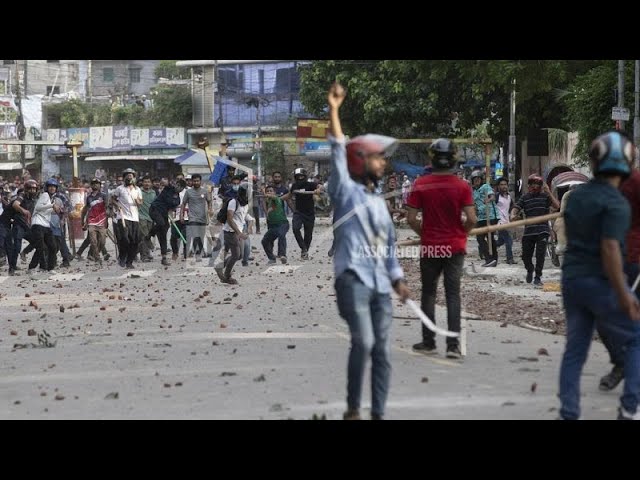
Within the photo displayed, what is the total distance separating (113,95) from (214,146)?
769 inches

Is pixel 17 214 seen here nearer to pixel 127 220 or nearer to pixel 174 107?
pixel 127 220

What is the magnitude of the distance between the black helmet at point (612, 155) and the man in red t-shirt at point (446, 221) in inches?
130

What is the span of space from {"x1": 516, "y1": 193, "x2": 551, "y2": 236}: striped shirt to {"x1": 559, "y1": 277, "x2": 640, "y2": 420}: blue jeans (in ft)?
37.0

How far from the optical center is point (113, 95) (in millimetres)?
94188

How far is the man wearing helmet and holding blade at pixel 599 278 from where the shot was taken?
23.8 ft

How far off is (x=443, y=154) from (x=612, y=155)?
3.44m

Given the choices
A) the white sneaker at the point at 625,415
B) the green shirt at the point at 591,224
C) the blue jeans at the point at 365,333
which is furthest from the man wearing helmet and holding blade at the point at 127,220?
the white sneaker at the point at 625,415

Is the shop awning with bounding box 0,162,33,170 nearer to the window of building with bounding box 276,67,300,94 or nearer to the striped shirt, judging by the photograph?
the window of building with bounding box 276,67,300,94

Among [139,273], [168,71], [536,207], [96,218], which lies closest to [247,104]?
[168,71]
